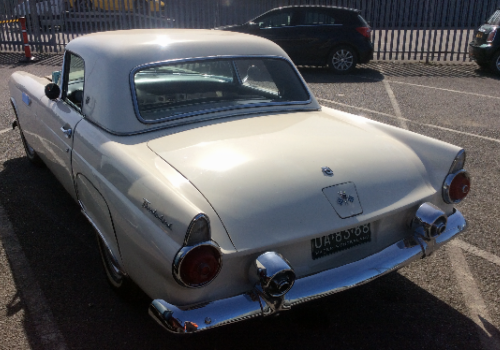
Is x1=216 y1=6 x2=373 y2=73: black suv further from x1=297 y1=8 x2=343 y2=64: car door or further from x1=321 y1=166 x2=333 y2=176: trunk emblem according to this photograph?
x1=321 y1=166 x2=333 y2=176: trunk emblem

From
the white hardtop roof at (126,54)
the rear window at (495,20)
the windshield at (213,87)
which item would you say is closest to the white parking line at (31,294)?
the white hardtop roof at (126,54)

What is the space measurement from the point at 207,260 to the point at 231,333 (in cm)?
90

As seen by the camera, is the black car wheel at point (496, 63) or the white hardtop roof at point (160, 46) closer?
the white hardtop roof at point (160, 46)

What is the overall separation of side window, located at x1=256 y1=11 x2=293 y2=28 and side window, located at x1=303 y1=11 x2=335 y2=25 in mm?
431

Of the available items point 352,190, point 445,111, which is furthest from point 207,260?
point 445,111

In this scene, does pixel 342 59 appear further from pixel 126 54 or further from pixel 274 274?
pixel 274 274

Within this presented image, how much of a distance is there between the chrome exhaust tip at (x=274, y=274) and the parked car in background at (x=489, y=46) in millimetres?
11702

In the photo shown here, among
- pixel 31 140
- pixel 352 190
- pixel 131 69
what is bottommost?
pixel 31 140

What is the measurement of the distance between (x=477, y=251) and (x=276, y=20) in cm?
1006

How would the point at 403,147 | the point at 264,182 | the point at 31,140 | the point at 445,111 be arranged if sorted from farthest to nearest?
the point at 445,111 → the point at 31,140 → the point at 403,147 → the point at 264,182

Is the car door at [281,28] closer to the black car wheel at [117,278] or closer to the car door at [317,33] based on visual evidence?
the car door at [317,33]

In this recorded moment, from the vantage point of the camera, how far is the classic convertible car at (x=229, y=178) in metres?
2.46

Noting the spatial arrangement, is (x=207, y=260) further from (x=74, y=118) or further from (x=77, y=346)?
(x=74, y=118)

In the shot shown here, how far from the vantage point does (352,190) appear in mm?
2822
